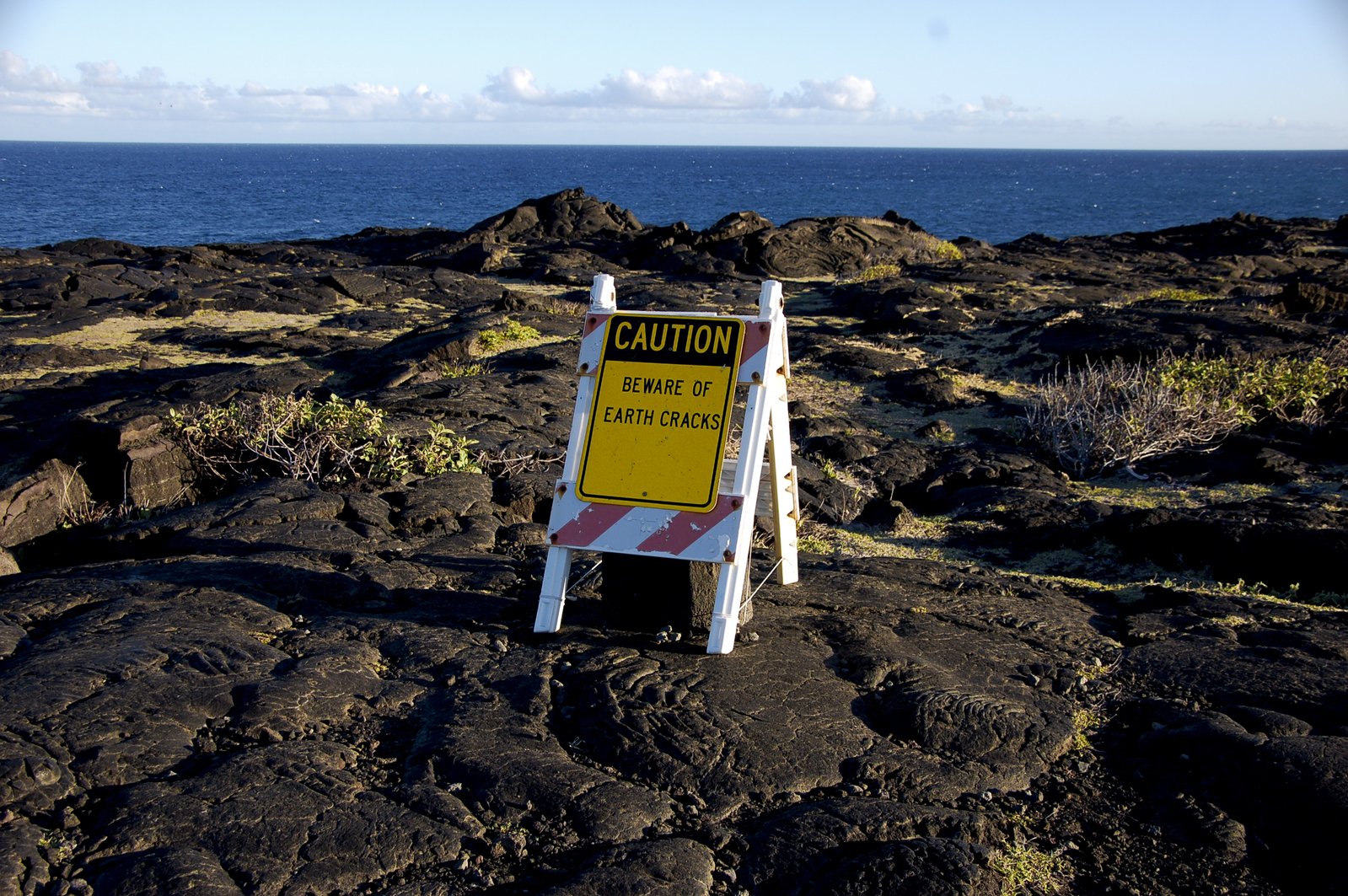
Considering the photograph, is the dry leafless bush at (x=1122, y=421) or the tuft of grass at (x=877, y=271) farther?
the tuft of grass at (x=877, y=271)

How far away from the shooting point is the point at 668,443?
5.05m

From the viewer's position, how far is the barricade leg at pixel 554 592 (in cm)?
516

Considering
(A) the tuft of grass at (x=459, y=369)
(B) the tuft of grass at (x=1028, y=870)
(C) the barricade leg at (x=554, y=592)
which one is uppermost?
(C) the barricade leg at (x=554, y=592)

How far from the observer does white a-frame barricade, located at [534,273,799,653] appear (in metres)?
4.93

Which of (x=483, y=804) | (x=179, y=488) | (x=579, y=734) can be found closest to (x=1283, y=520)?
(x=579, y=734)

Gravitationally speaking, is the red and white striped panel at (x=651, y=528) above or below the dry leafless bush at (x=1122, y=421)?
above

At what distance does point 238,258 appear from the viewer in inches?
1244

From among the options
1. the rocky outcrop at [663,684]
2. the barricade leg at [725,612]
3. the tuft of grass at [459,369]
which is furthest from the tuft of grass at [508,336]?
the barricade leg at [725,612]

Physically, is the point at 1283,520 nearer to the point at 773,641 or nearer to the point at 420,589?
the point at 773,641

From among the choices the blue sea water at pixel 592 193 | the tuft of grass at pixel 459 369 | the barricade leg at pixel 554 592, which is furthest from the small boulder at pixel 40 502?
the blue sea water at pixel 592 193

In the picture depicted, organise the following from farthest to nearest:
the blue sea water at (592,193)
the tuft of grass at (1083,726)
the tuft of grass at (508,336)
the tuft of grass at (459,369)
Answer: the blue sea water at (592,193) < the tuft of grass at (508,336) < the tuft of grass at (459,369) < the tuft of grass at (1083,726)

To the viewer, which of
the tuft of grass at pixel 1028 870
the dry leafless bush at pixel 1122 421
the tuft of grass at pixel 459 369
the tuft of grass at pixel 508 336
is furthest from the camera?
the tuft of grass at pixel 508 336

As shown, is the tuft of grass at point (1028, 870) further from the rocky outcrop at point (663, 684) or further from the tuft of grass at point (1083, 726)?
the tuft of grass at point (1083, 726)

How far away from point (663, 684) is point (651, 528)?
72cm
